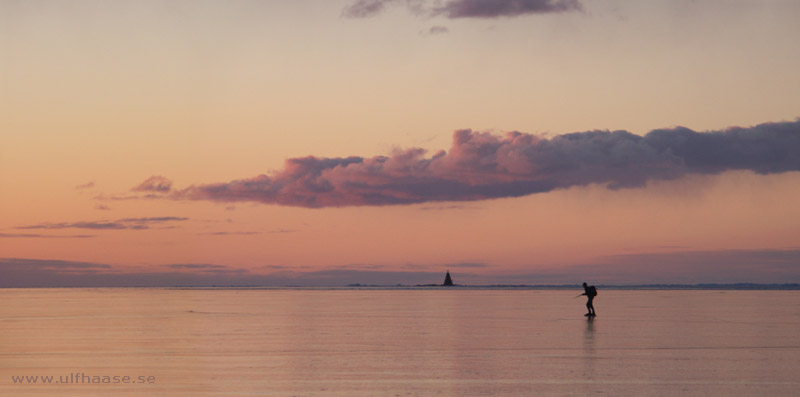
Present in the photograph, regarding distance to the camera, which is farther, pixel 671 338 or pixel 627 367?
pixel 671 338

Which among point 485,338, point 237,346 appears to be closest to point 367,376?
point 237,346

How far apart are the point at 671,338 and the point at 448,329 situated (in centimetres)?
943

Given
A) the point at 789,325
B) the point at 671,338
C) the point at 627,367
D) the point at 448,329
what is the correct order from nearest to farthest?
the point at 627,367 → the point at 671,338 → the point at 448,329 → the point at 789,325

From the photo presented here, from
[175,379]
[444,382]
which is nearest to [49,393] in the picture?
[175,379]

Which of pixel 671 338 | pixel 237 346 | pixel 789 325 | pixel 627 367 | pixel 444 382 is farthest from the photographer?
pixel 789 325

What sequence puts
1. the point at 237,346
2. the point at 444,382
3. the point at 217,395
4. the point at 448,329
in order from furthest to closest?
1. the point at 448,329
2. the point at 237,346
3. the point at 444,382
4. the point at 217,395

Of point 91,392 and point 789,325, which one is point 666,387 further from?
point 789,325

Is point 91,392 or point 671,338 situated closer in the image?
point 91,392

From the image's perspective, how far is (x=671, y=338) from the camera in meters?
30.2

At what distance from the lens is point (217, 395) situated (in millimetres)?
17234

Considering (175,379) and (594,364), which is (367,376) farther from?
(594,364)

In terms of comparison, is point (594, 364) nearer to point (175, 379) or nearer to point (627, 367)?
point (627, 367)

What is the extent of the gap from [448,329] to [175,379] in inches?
682

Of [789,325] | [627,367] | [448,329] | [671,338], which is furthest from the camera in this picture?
[789,325]
